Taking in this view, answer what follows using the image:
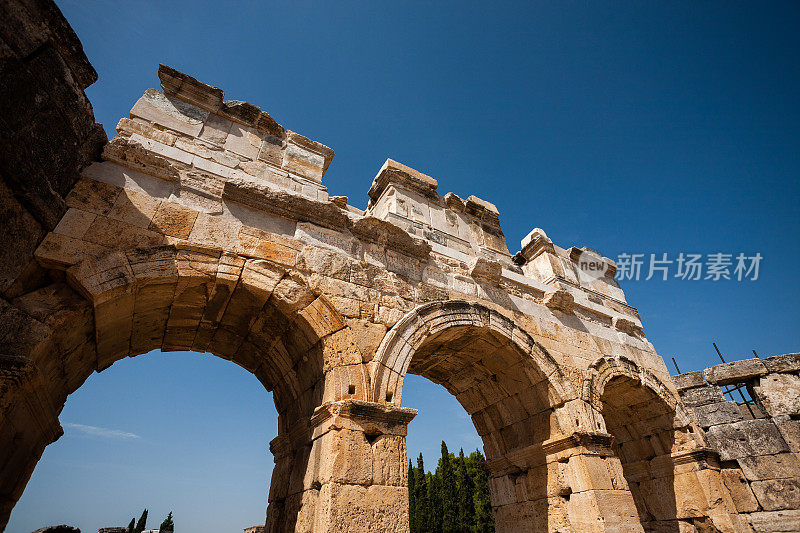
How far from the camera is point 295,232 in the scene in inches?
180

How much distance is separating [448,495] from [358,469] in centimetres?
2027

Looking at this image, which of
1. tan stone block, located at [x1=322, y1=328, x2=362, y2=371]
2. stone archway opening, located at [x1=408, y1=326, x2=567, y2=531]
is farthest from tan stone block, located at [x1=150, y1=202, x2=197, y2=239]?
stone archway opening, located at [x1=408, y1=326, x2=567, y2=531]

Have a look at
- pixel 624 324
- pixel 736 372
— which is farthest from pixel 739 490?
pixel 624 324

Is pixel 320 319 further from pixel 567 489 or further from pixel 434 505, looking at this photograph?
pixel 434 505

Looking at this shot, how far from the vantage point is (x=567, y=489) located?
4.95 m

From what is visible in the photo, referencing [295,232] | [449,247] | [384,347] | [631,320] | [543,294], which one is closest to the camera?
[384,347]

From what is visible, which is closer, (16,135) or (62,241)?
(16,135)

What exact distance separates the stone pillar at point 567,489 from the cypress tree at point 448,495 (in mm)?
16745

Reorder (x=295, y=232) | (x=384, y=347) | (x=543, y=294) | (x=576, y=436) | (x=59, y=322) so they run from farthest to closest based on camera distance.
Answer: (x=543, y=294) < (x=576, y=436) < (x=295, y=232) < (x=384, y=347) < (x=59, y=322)

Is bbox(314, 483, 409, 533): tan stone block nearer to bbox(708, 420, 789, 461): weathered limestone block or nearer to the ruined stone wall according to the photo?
the ruined stone wall

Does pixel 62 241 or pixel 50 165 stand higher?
pixel 50 165

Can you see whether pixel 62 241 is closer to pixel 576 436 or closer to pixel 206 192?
pixel 206 192

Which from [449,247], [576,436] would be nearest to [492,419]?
[576,436]

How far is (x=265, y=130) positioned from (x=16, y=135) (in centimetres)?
267
